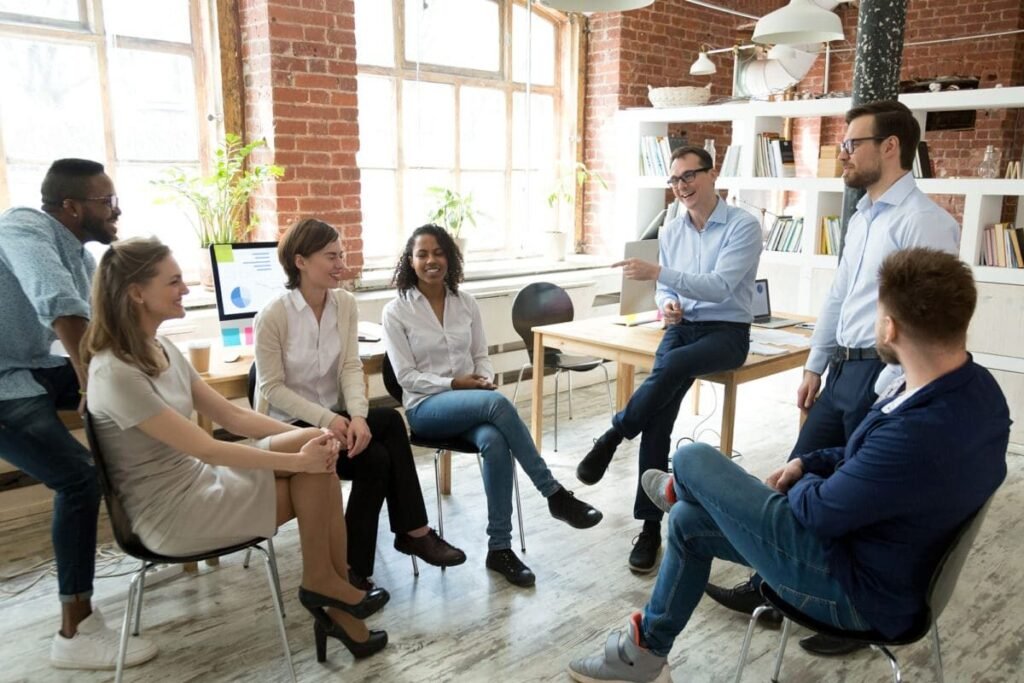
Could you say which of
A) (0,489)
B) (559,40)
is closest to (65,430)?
(0,489)

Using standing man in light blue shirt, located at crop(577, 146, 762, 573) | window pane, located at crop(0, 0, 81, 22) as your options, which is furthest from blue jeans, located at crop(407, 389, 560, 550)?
window pane, located at crop(0, 0, 81, 22)

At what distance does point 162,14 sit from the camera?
3.92 meters

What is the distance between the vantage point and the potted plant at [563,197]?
18.2 ft

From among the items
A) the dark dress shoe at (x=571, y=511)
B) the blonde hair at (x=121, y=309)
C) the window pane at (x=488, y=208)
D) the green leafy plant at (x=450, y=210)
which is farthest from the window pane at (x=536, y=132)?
the blonde hair at (x=121, y=309)

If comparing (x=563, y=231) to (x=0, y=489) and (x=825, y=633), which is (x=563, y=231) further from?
(x=825, y=633)

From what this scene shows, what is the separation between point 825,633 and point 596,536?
149 cm

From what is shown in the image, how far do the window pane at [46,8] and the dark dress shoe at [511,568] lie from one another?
313 centimetres

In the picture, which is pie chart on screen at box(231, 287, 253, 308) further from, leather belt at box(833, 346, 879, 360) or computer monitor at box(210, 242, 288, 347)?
leather belt at box(833, 346, 879, 360)

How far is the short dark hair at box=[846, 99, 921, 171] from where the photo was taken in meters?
2.36

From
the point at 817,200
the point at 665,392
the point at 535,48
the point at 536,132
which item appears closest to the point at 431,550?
the point at 665,392

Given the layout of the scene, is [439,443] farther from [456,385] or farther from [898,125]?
[898,125]

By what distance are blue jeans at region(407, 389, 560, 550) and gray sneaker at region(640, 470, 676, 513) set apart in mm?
591

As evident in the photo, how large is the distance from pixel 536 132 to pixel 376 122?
1.37 m

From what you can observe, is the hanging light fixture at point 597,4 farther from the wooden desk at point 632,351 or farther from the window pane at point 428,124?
the window pane at point 428,124
